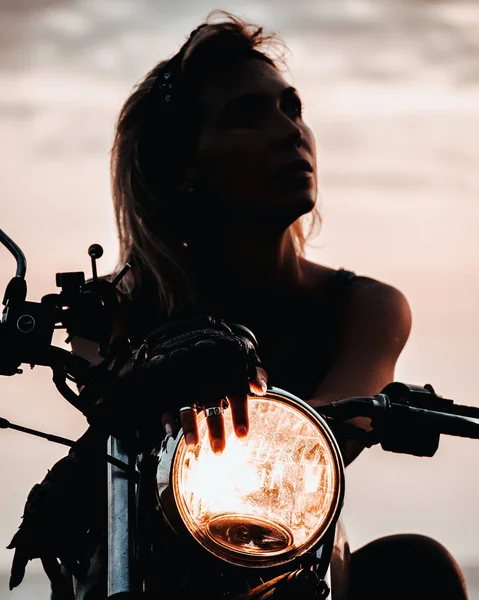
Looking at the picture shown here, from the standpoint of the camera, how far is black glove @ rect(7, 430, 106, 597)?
1.34 metres

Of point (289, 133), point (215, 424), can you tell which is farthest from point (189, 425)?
point (289, 133)

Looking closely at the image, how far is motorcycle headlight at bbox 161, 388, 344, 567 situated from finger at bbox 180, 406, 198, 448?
0.12 ft

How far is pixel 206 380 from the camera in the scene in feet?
4.18

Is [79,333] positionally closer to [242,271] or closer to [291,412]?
[291,412]

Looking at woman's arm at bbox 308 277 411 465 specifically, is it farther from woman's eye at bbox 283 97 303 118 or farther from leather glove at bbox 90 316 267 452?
leather glove at bbox 90 316 267 452

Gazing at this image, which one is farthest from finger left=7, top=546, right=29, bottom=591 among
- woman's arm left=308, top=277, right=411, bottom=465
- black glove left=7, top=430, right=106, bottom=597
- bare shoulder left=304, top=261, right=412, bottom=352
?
bare shoulder left=304, top=261, right=412, bottom=352

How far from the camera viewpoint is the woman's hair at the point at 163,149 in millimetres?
2717

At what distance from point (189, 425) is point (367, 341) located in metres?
1.03

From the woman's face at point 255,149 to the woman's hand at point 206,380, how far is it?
1.13 meters

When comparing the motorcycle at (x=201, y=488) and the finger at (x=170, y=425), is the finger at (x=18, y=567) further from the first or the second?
the finger at (x=170, y=425)

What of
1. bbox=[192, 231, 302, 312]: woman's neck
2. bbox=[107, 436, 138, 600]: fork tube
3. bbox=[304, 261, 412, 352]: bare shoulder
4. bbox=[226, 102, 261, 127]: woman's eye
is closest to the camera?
bbox=[107, 436, 138, 600]: fork tube

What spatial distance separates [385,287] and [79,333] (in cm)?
121

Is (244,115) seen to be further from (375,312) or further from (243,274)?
(375,312)

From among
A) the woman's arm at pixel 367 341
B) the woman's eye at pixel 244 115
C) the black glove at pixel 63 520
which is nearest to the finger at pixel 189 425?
the black glove at pixel 63 520
